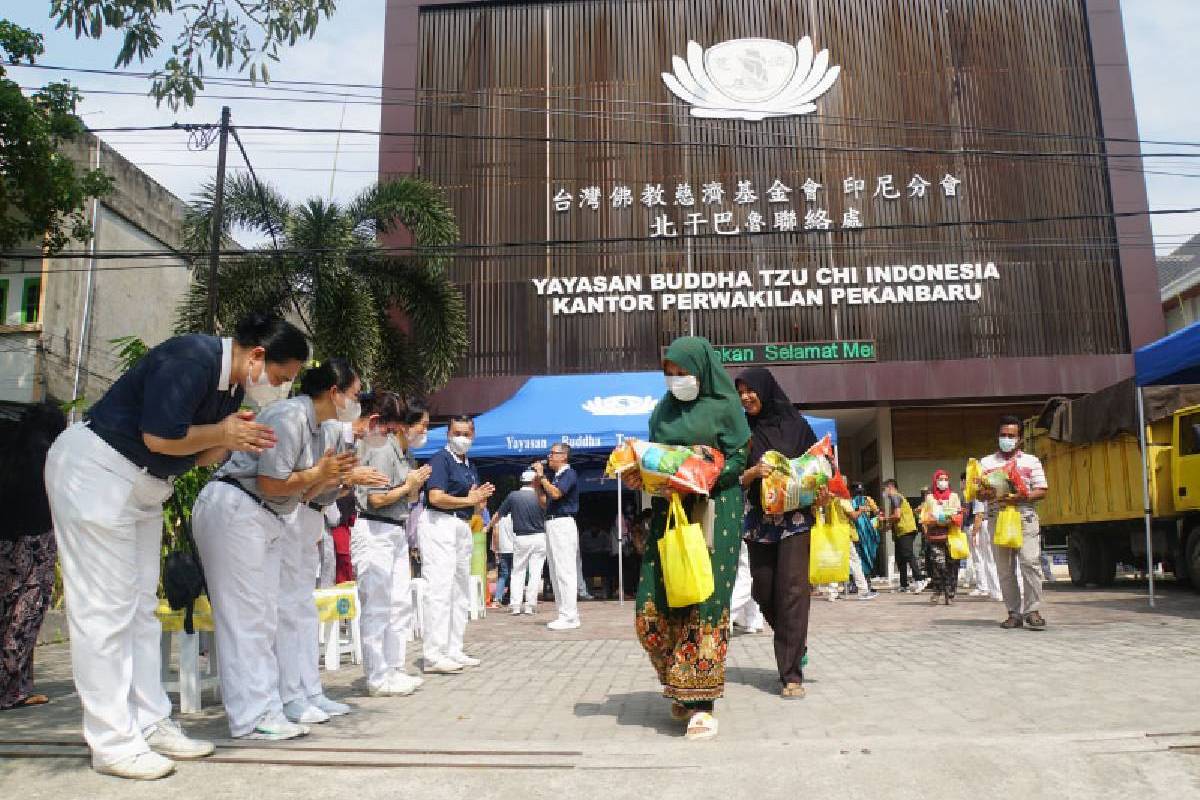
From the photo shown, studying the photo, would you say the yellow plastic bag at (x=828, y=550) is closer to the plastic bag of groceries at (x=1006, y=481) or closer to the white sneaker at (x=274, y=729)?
the plastic bag of groceries at (x=1006, y=481)

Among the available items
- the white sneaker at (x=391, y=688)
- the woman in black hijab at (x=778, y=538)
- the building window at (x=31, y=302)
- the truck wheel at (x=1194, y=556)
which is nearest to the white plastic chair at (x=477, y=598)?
the white sneaker at (x=391, y=688)

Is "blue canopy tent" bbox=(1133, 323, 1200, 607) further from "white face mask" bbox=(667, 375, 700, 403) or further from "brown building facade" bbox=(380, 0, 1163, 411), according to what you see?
"brown building facade" bbox=(380, 0, 1163, 411)

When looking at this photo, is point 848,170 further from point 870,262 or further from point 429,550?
point 429,550

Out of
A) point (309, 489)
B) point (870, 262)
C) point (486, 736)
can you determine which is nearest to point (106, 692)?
point (309, 489)

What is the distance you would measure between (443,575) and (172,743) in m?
2.78

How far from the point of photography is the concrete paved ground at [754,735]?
3469 mm

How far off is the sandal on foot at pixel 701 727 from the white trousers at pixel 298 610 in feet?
6.44

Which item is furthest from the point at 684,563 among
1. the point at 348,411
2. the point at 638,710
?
the point at 348,411

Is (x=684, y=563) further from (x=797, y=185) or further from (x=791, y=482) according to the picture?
(x=797, y=185)

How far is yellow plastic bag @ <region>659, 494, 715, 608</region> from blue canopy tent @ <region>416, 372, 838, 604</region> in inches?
Result: 318

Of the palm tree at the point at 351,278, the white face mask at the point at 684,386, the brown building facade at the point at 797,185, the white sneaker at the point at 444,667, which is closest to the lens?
the white face mask at the point at 684,386

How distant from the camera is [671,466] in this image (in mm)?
4461

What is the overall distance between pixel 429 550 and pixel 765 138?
16763 mm

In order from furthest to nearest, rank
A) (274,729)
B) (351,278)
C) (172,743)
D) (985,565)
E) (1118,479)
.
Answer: (351,278) < (1118,479) < (985,565) < (274,729) < (172,743)
